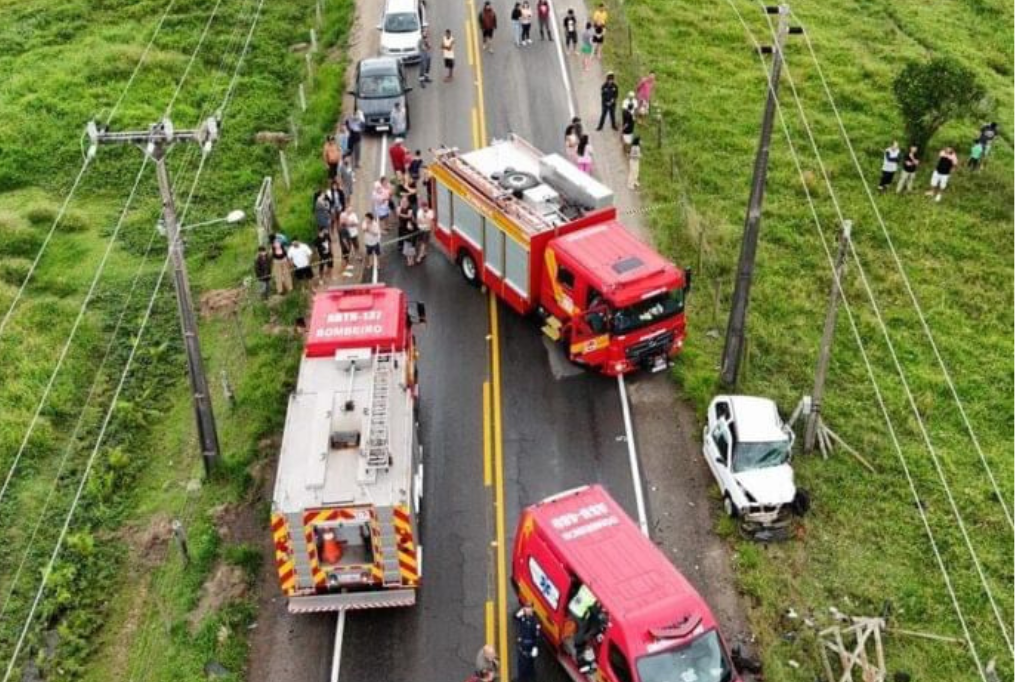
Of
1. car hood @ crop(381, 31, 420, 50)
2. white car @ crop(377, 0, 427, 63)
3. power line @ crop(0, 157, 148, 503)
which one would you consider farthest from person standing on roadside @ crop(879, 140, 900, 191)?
power line @ crop(0, 157, 148, 503)

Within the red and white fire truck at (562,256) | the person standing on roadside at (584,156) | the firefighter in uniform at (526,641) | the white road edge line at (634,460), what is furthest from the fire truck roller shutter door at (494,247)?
the firefighter in uniform at (526,641)

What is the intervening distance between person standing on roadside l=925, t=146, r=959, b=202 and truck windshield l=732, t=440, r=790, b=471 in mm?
13789

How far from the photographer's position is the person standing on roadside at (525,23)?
132 ft

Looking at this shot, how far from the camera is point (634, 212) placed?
3188cm

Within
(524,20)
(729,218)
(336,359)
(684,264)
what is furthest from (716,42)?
(336,359)

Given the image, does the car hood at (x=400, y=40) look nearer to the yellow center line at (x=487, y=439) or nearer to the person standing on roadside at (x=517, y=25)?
the person standing on roadside at (x=517, y=25)

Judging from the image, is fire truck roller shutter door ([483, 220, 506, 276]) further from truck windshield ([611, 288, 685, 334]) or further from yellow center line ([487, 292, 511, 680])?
truck windshield ([611, 288, 685, 334])

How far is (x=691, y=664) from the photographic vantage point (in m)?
17.1

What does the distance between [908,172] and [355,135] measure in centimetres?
1568

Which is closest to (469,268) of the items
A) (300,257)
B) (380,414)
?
(300,257)

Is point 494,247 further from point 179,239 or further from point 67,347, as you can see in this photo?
point 67,347

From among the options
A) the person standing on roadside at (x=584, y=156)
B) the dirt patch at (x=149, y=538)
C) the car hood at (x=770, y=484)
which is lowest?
the dirt patch at (x=149, y=538)

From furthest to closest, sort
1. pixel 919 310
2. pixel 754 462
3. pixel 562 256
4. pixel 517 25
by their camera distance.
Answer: pixel 517 25 → pixel 919 310 → pixel 562 256 → pixel 754 462

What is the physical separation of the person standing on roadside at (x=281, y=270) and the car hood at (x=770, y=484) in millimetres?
12196
